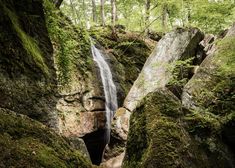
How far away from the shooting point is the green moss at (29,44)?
470 centimetres

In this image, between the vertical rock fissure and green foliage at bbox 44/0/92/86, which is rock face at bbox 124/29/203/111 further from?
green foliage at bbox 44/0/92/86

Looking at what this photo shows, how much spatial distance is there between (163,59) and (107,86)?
105 inches

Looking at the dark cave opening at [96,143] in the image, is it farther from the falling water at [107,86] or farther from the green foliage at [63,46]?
the green foliage at [63,46]

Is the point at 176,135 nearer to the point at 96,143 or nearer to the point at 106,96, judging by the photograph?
the point at 96,143

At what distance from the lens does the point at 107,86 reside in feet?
43.6

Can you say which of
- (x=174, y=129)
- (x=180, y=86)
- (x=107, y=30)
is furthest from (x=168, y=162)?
(x=107, y=30)

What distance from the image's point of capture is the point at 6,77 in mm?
4266

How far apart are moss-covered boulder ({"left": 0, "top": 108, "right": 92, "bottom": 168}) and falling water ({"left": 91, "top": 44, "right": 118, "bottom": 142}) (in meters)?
8.84

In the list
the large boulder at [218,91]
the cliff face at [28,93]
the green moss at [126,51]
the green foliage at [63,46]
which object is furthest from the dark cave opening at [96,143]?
the cliff face at [28,93]

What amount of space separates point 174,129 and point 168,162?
734 millimetres

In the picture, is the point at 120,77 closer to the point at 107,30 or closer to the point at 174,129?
the point at 107,30

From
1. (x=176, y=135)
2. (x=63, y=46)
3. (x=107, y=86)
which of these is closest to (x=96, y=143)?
(x=107, y=86)

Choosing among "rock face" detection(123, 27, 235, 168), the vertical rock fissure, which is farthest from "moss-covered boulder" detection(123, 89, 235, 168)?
the vertical rock fissure

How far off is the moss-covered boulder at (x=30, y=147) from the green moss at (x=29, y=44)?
1803 mm
